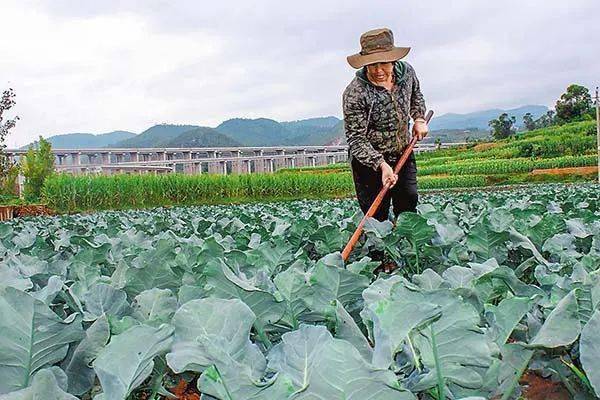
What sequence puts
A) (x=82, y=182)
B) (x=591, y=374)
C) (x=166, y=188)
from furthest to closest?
(x=166, y=188), (x=82, y=182), (x=591, y=374)

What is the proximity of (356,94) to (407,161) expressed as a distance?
23.8 inches

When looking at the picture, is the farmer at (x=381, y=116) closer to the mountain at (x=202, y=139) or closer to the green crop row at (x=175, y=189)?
the green crop row at (x=175, y=189)

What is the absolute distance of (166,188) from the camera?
2238 centimetres

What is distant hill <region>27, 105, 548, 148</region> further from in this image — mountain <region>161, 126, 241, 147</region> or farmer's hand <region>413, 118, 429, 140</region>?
farmer's hand <region>413, 118, 429, 140</region>

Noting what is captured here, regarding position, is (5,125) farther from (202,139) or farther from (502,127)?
(202,139)

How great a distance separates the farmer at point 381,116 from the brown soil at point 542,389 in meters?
2.54

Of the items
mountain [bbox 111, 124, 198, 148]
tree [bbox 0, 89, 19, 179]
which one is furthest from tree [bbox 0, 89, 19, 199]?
mountain [bbox 111, 124, 198, 148]

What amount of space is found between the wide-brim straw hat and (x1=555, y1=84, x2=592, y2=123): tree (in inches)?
2402

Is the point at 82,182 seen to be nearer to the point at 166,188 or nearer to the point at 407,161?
the point at 166,188

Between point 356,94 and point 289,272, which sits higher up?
point 356,94

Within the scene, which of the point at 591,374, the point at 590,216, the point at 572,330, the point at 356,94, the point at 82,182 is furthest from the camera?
the point at 82,182

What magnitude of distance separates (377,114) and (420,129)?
359 mm

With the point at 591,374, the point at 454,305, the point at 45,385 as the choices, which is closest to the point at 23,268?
the point at 45,385

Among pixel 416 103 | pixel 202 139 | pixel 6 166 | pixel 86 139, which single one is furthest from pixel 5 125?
pixel 86 139
